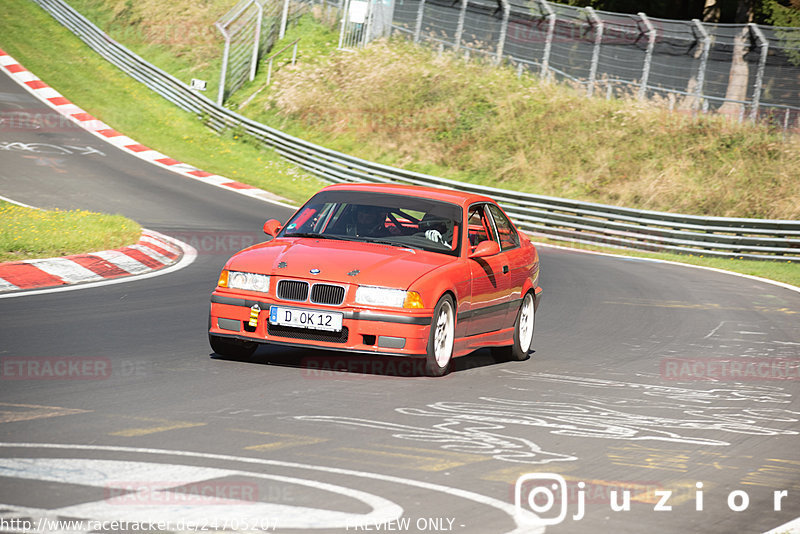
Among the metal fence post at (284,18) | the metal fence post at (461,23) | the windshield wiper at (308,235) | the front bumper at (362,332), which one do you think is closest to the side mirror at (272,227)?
the windshield wiper at (308,235)

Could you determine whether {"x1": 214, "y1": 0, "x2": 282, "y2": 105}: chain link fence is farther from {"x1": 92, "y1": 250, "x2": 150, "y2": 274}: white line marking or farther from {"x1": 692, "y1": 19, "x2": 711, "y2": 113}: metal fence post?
{"x1": 92, "y1": 250, "x2": 150, "y2": 274}: white line marking

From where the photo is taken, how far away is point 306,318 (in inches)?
326

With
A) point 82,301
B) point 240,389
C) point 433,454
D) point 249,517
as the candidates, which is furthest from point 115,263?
point 249,517

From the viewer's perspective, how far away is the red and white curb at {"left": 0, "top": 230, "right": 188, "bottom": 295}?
1188 cm

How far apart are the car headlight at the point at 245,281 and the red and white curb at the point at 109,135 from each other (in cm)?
1676

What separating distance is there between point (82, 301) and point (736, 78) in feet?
73.9

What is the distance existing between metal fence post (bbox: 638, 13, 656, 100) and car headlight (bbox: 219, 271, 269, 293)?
78.3 feet

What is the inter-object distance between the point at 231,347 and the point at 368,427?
2.44 m

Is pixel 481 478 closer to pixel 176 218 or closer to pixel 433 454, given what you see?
pixel 433 454

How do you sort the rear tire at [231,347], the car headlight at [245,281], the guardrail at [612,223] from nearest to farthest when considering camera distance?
the car headlight at [245,281] → the rear tire at [231,347] → the guardrail at [612,223]

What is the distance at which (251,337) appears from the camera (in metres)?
8.41

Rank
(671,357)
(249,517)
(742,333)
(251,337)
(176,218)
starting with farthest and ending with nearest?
(176,218) → (742,333) → (671,357) → (251,337) → (249,517)

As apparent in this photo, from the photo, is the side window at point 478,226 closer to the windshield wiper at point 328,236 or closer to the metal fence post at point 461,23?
the windshield wiper at point 328,236

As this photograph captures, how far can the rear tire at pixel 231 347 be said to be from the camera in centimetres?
867
